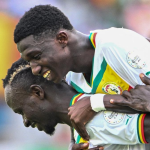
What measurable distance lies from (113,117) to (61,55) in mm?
535

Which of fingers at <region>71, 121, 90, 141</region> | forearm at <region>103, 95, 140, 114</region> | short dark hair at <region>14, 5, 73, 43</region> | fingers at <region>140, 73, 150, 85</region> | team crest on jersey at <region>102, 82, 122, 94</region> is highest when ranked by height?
short dark hair at <region>14, 5, 73, 43</region>

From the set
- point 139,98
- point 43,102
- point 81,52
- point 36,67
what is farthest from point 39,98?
point 139,98

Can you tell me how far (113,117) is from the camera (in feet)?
7.38

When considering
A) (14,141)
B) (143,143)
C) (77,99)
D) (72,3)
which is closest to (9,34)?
(72,3)

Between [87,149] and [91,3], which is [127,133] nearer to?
[87,149]

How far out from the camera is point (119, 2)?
278 inches

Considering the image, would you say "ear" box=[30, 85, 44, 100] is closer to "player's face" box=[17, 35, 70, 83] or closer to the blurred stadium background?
"player's face" box=[17, 35, 70, 83]

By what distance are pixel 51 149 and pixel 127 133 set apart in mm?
3872

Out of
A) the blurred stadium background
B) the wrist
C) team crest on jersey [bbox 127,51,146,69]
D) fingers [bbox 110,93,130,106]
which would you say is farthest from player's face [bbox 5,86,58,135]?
the blurred stadium background

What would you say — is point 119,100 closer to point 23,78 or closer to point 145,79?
point 145,79

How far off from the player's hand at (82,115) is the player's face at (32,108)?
0.32m

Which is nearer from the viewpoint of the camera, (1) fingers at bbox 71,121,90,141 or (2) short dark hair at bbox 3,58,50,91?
(1) fingers at bbox 71,121,90,141

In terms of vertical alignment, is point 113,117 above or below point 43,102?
below

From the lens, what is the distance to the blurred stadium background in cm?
612
